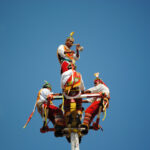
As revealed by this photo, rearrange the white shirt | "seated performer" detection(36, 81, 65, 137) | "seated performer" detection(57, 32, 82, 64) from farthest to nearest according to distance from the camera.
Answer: "seated performer" detection(57, 32, 82, 64)
the white shirt
"seated performer" detection(36, 81, 65, 137)

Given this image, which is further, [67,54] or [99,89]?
[67,54]

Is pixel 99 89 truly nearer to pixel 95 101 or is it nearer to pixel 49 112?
pixel 95 101

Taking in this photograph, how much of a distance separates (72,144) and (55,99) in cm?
160

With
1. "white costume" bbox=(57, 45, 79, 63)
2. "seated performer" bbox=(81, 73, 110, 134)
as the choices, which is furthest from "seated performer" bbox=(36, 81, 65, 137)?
"white costume" bbox=(57, 45, 79, 63)

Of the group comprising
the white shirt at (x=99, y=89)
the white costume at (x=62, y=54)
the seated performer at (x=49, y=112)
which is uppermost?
the white costume at (x=62, y=54)

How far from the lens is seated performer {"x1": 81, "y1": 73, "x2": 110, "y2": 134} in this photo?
27.6 feet

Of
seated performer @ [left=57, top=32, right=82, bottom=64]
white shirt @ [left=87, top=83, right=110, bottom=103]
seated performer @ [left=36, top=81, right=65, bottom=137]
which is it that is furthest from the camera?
seated performer @ [left=57, top=32, right=82, bottom=64]

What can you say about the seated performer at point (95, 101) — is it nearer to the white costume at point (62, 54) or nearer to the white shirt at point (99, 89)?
the white shirt at point (99, 89)

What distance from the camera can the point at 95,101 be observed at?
29.5ft

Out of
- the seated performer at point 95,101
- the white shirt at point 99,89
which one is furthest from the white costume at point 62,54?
the white shirt at point 99,89

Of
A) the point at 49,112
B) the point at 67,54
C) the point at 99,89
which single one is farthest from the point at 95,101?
the point at 67,54

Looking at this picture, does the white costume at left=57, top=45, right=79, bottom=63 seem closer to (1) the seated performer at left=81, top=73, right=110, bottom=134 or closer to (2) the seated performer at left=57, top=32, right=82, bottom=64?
(2) the seated performer at left=57, top=32, right=82, bottom=64

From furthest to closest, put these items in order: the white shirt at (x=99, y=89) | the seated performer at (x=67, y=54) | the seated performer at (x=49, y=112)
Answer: the seated performer at (x=67, y=54) < the white shirt at (x=99, y=89) < the seated performer at (x=49, y=112)

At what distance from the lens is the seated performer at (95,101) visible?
27.6 feet
